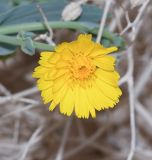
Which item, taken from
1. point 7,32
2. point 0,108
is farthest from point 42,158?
point 7,32

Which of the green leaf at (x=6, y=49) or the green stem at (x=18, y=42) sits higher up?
the green leaf at (x=6, y=49)

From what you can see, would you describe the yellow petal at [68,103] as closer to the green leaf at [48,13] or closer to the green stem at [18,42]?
the green stem at [18,42]

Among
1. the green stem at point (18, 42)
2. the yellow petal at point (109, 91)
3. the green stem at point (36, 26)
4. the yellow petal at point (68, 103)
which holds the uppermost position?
the green stem at point (36, 26)

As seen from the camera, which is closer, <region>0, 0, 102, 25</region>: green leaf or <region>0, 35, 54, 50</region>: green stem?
<region>0, 35, 54, 50</region>: green stem

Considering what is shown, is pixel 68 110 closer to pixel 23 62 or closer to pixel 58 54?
pixel 58 54

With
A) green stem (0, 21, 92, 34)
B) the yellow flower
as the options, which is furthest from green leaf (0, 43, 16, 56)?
the yellow flower

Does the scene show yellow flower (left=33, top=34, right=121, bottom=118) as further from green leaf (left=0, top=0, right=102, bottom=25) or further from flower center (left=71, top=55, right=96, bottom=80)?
green leaf (left=0, top=0, right=102, bottom=25)

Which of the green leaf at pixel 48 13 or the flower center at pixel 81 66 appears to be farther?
the green leaf at pixel 48 13

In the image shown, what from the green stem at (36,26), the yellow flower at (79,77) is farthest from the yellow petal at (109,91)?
the green stem at (36,26)

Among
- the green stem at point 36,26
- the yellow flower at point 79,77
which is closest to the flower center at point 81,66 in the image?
the yellow flower at point 79,77
